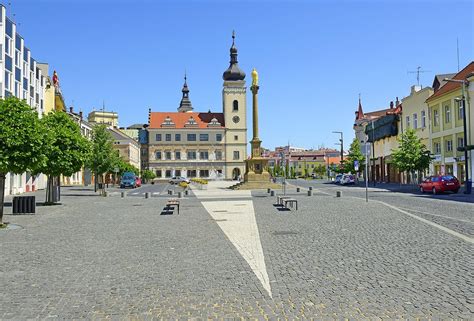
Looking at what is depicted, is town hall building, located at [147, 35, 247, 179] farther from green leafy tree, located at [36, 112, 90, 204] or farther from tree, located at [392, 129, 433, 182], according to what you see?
green leafy tree, located at [36, 112, 90, 204]

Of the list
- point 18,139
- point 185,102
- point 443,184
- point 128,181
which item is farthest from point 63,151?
point 185,102

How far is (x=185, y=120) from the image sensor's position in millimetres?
117562

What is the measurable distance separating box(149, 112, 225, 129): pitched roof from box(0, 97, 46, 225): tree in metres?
98.6

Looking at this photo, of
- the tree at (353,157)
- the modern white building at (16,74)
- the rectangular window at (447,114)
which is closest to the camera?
the modern white building at (16,74)

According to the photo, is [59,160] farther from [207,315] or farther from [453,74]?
[453,74]

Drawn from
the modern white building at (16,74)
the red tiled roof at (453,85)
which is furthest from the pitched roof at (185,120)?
the red tiled roof at (453,85)

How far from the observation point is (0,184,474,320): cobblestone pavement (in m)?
6.32

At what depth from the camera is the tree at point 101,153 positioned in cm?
4453

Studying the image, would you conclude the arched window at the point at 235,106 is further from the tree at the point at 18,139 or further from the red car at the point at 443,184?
the tree at the point at 18,139

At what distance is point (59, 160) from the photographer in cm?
2620

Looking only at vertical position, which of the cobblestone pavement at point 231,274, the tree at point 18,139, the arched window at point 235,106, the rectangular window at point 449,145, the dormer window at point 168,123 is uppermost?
the arched window at point 235,106

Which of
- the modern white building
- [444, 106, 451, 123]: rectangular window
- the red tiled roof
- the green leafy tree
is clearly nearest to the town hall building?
the modern white building

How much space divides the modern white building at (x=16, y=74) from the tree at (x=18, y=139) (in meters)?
20.6

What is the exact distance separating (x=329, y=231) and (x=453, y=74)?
46.8 m
